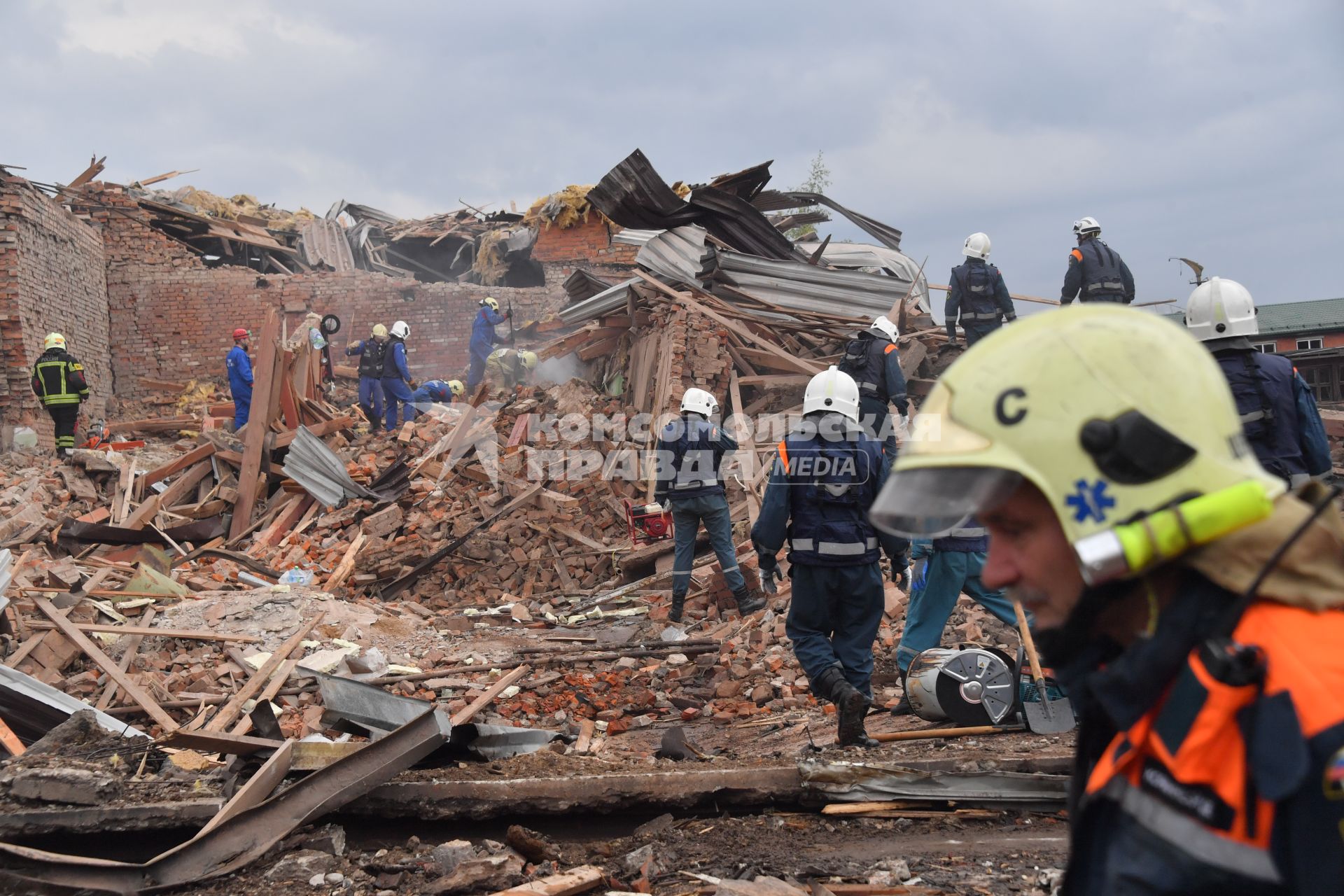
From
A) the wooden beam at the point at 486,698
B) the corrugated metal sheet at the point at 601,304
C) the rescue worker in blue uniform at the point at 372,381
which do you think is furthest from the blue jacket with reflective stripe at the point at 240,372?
the wooden beam at the point at 486,698

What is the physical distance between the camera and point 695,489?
8.57 meters

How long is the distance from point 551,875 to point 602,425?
30.5ft

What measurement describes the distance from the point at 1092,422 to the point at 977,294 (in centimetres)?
1024

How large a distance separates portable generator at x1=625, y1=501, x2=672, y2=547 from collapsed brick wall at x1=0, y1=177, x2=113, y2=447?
11.6 metres

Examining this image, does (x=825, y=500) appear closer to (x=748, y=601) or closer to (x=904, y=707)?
(x=904, y=707)

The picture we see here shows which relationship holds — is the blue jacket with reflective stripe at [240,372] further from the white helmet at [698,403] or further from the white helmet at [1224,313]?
the white helmet at [1224,313]

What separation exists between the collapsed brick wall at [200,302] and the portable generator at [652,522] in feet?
40.4

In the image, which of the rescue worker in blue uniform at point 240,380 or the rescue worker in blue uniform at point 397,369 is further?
the rescue worker in blue uniform at point 397,369

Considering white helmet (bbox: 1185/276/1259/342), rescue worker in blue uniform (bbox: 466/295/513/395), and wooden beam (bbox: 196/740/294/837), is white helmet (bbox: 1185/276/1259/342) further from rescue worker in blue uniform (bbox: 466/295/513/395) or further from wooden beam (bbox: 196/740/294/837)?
rescue worker in blue uniform (bbox: 466/295/513/395)

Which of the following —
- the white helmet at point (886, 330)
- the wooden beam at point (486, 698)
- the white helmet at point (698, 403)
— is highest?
the white helmet at point (886, 330)

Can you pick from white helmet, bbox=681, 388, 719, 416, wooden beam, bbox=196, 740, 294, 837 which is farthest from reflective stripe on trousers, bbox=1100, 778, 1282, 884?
white helmet, bbox=681, 388, 719, 416

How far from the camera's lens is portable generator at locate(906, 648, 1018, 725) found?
484 cm

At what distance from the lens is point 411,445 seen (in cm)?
1338

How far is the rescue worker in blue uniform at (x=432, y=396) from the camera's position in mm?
15266
